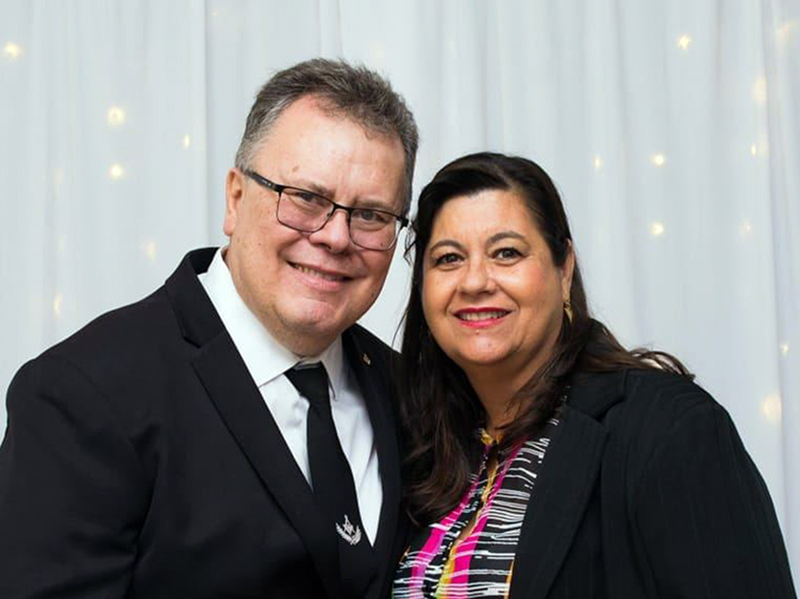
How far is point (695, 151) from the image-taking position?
2906mm

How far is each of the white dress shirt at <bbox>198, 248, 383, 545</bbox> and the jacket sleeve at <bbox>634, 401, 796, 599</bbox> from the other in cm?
46

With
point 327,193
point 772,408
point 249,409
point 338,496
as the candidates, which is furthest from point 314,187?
point 772,408

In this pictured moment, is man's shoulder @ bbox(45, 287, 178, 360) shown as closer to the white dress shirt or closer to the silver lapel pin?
the white dress shirt

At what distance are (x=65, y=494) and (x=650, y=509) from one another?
0.84 meters

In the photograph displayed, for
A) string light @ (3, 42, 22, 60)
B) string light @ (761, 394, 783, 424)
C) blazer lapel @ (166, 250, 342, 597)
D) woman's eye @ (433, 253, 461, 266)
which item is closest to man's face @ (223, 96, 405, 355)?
blazer lapel @ (166, 250, 342, 597)

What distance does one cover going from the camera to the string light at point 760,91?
2.94m

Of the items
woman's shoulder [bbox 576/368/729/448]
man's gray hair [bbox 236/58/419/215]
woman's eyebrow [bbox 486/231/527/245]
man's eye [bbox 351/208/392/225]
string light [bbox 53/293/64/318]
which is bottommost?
woman's shoulder [bbox 576/368/729/448]

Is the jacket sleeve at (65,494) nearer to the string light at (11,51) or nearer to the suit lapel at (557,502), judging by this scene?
the suit lapel at (557,502)

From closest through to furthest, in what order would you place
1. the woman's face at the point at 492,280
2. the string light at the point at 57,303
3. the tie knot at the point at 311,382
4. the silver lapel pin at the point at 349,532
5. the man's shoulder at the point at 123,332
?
the man's shoulder at the point at 123,332 < the silver lapel pin at the point at 349,532 < the tie knot at the point at 311,382 < the woman's face at the point at 492,280 < the string light at the point at 57,303

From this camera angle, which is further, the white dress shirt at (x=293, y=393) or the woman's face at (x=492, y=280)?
the woman's face at (x=492, y=280)

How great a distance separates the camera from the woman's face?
181 centimetres

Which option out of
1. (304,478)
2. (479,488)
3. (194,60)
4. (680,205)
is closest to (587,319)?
(479,488)

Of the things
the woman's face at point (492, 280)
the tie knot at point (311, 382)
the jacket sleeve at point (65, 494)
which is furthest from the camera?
the woman's face at point (492, 280)

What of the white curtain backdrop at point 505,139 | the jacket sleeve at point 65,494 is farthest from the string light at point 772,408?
the jacket sleeve at point 65,494
